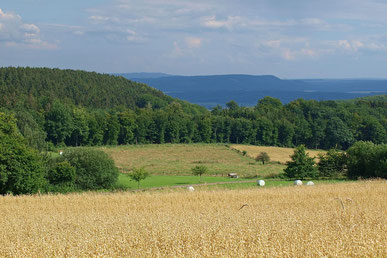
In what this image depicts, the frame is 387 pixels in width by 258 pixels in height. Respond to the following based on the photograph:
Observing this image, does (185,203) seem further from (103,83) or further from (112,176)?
(103,83)

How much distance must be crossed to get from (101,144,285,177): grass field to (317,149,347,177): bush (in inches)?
750

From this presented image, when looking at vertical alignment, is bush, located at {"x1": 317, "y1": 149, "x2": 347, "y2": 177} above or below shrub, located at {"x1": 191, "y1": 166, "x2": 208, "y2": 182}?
above

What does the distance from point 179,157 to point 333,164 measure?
44.5 metres

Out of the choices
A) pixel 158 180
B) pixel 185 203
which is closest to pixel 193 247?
pixel 185 203

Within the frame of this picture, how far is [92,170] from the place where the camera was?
1737 inches

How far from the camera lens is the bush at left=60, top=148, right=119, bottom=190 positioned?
143ft

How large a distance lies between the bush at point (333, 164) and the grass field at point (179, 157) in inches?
750

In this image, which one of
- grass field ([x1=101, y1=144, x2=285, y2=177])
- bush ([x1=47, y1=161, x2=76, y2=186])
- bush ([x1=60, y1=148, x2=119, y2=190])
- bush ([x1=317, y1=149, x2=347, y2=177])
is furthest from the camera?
grass field ([x1=101, y1=144, x2=285, y2=177])

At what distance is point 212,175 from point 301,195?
3879 centimetres

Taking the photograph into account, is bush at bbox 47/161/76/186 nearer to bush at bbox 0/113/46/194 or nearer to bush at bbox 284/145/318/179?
bush at bbox 0/113/46/194

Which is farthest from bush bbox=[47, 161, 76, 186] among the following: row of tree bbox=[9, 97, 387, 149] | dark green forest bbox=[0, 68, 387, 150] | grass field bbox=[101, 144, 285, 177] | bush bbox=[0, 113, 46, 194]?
row of tree bbox=[9, 97, 387, 149]

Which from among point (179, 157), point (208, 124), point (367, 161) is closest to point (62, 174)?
point (367, 161)

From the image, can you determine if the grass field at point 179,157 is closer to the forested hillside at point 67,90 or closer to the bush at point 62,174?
the bush at point 62,174

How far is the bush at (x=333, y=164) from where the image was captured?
5303 centimetres
